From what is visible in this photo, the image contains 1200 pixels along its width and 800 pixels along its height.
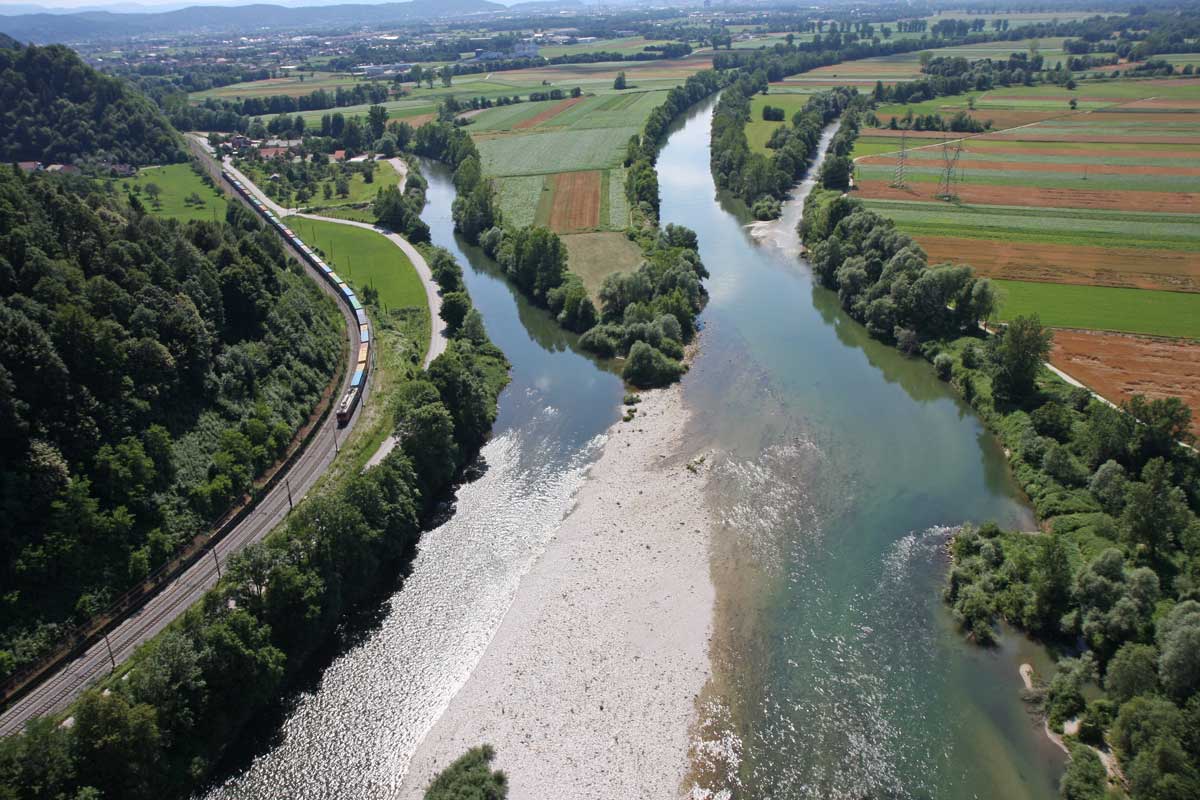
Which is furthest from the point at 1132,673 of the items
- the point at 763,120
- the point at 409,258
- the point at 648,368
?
the point at 763,120

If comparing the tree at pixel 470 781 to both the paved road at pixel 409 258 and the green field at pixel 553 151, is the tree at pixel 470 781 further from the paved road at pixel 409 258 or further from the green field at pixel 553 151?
the green field at pixel 553 151

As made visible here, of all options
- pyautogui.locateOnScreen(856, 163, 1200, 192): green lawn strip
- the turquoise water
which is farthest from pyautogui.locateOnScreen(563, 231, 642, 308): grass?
pyautogui.locateOnScreen(856, 163, 1200, 192): green lawn strip

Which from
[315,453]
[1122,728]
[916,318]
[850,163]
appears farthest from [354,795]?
[850,163]

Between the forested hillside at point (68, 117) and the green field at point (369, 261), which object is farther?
the forested hillside at point (68, 117)

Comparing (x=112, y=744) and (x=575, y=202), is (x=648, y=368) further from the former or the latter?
(x=575, y=202)

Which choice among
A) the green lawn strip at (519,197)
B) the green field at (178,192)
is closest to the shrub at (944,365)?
the green lawn strip at (519,197)

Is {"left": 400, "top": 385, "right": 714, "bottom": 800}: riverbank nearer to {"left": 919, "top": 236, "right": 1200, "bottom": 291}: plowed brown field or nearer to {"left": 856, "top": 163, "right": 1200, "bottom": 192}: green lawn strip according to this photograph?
{"left": 919, "top": 236, "right": 1200, "bottom": 291}: plowed brown field
